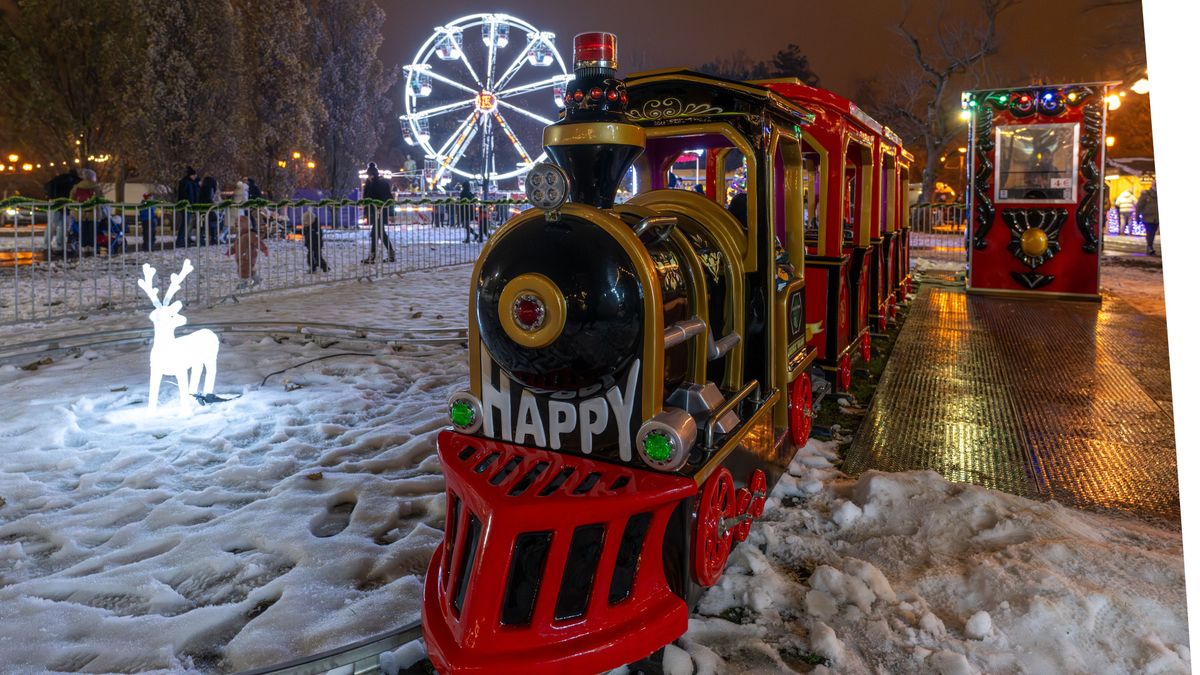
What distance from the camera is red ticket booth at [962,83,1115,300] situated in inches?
404

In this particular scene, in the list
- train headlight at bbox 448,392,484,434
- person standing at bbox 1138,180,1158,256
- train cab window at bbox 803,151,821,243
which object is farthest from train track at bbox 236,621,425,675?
person standing at bbox 1138,180,1158,256

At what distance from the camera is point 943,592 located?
2852mm

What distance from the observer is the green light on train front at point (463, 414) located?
284 centimetres

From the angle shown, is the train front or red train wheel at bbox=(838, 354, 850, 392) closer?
the train front

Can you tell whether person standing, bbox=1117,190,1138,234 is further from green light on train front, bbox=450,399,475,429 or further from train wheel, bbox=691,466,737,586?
green light on train front, bbox=450,399,475,429

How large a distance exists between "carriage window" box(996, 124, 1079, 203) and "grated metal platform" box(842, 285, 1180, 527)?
8.27ft

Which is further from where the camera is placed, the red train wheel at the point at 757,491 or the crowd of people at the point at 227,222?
the crowd of people at the point at 227,222

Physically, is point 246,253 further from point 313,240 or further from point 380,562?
point 380,562

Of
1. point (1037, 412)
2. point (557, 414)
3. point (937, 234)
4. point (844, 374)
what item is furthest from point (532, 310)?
point (937, 234)

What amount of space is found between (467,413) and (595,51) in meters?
1.43

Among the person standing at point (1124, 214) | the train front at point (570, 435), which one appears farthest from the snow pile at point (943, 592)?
the person standing at point (1124, 214)

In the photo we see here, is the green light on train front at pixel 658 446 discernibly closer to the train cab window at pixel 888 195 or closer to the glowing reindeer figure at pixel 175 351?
the glowing reindeer figure at pixel 175 351

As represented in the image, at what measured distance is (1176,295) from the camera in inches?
63.9

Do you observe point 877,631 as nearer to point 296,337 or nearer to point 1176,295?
point 1176,295
